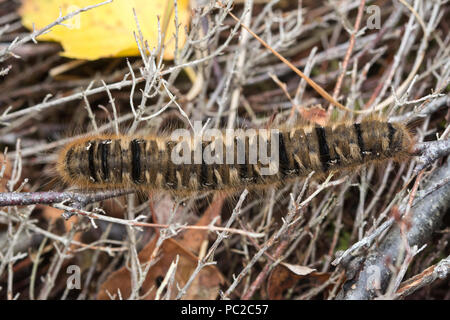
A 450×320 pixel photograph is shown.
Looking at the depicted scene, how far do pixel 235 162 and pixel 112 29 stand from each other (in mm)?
1294

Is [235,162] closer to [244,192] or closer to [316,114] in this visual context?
[244,192]

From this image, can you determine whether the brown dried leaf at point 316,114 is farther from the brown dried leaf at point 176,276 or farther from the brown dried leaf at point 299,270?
the brown dried leaf at point 176,276

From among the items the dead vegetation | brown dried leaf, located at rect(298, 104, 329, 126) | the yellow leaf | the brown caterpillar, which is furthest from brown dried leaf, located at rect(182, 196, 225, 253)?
the yellow leaf

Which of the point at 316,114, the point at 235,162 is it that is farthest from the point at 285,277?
the point at 316,114

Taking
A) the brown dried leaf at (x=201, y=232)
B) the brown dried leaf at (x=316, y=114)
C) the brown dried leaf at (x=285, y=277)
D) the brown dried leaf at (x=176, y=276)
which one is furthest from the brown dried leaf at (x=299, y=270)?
the brown dried leaf at (x=316, y=114)

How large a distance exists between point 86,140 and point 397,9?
2343 mm

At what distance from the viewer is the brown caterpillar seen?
8.71 ft

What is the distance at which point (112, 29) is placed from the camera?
3186mm

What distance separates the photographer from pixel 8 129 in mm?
3471

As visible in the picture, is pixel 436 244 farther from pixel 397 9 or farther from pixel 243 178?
pixel 397 9

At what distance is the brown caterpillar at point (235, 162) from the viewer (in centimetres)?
265

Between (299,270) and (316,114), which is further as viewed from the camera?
(316,114)
